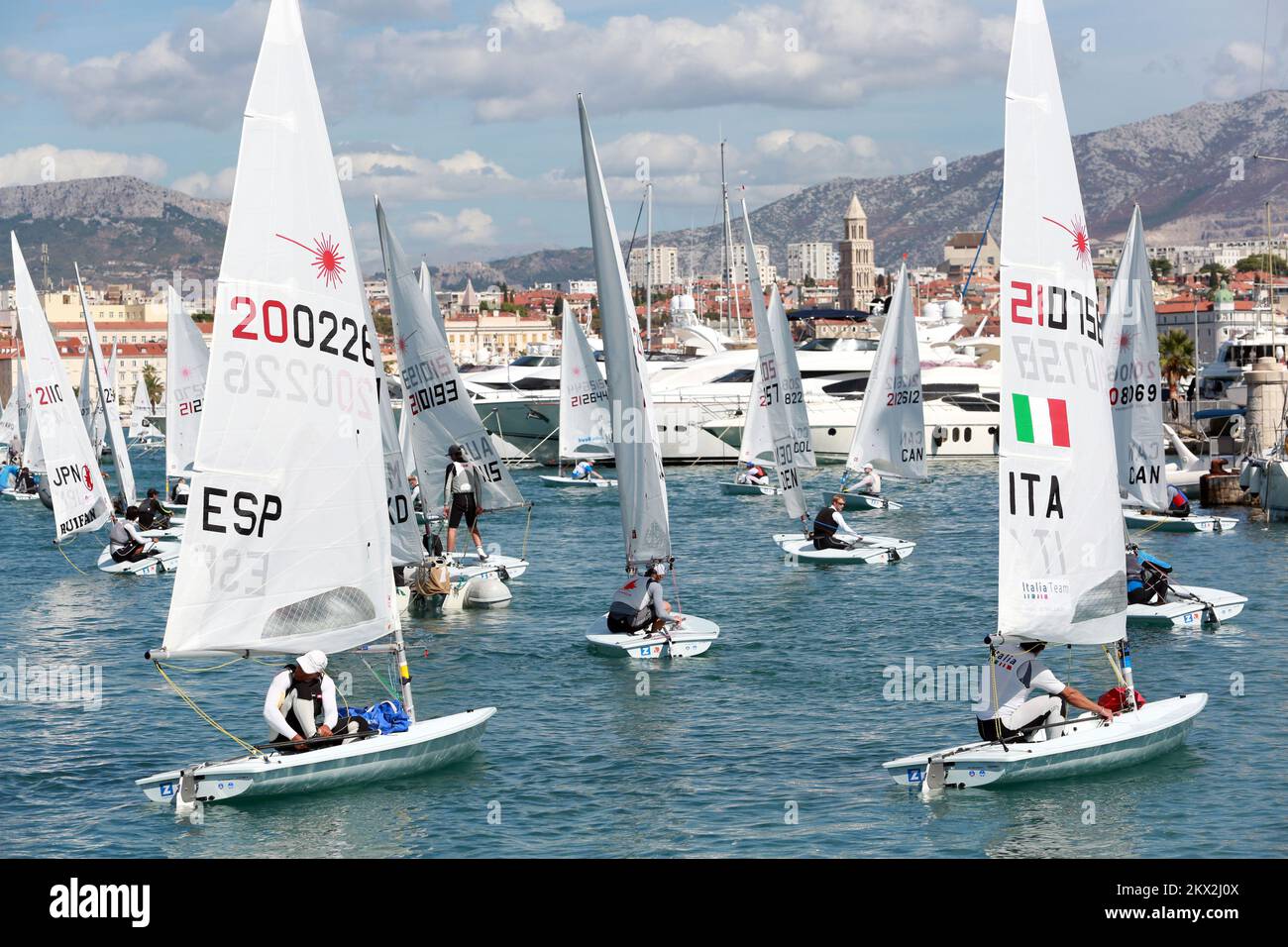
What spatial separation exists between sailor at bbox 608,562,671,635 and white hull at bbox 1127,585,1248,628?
25.2 ft

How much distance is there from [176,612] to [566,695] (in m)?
6.64

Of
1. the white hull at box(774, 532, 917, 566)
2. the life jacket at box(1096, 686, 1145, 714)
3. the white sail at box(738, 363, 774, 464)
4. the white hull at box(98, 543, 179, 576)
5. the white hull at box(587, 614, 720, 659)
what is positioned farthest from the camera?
the white sail at box(738, 363, 774, 464)

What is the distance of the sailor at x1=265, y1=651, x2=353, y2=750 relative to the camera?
15.0m

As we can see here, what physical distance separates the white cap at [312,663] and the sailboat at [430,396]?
12506 millimetres

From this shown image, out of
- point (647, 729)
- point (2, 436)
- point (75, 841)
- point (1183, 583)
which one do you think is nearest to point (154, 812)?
point (75, 841)

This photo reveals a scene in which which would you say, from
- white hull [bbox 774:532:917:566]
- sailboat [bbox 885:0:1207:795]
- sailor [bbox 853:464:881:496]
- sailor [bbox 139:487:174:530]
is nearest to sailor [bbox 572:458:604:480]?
sailor [bbox 853:464:881:496]

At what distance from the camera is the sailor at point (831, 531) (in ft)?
107

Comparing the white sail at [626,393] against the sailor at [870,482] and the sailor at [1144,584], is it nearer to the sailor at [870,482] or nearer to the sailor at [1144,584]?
the sailor at [1144,584]

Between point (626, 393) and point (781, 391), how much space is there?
43.1 feet

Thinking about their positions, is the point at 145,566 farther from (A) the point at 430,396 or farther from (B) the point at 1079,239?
(B) the point at 1079,239

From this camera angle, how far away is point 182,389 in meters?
44.7

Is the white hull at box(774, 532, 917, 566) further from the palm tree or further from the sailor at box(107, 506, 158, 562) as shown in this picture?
the palm tree
